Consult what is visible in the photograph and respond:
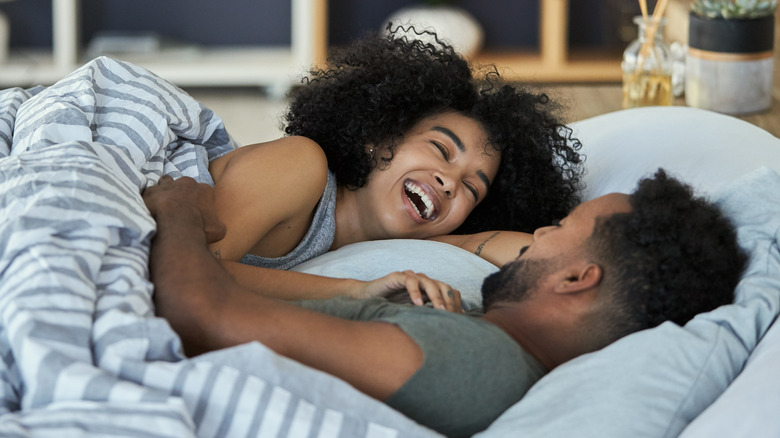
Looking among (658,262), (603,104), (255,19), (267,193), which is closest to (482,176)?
(267,193)

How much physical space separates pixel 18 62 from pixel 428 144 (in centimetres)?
298

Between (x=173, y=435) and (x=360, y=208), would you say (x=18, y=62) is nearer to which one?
(x=360, y=208)

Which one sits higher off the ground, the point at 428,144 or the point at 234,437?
the point at 428,144

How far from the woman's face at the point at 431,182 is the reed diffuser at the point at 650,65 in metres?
0.62

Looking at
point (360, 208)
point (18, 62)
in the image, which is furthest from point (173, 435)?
point (18, 62)

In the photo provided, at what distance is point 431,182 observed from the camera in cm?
150

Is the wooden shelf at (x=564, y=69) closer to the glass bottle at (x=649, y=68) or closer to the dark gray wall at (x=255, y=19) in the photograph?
the dark gray wall at (x=255, y=19)

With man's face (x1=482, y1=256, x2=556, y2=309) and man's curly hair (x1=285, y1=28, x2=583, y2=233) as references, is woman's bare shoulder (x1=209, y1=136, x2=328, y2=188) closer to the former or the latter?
man's curly hair (x1=285, y1=28, x2=583, y2=233)

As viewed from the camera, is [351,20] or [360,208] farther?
[351,20]

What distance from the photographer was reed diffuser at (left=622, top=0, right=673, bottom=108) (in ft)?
6.56

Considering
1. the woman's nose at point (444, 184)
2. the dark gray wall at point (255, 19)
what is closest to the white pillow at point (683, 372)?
the woman's nose at point (444, 184)

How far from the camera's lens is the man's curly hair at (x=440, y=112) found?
63.4 inches

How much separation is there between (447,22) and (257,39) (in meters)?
0.98

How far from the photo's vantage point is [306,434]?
0.83m
